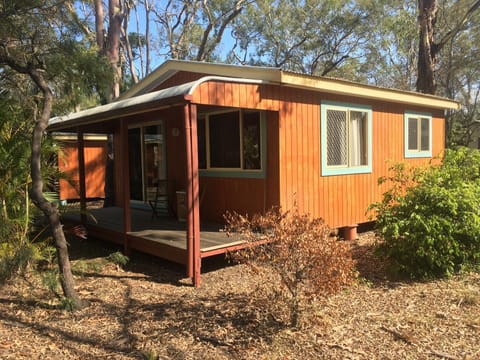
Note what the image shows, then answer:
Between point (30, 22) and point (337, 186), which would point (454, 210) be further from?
point (30, 22)

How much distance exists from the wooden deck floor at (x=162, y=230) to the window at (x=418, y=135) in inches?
183

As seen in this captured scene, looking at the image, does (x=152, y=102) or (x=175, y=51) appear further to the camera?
(x=175, y=51)

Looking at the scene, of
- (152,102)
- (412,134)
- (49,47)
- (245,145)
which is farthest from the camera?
(412,134)

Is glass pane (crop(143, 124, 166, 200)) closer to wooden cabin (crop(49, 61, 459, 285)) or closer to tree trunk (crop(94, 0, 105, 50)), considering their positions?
wooden cabin (crop(49, 61, 459, 285))

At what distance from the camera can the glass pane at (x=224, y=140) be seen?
258 inches

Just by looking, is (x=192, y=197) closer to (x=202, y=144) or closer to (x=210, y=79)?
(x=210, y=79)

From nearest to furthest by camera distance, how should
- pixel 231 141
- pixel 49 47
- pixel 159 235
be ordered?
1. pixel 49 47
2. pixel 159 235
3. pixel 231 141

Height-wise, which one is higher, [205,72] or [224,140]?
[205,72]

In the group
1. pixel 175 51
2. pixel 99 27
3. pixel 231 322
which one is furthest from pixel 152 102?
pixel 175 51

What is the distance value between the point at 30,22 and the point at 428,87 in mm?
10183

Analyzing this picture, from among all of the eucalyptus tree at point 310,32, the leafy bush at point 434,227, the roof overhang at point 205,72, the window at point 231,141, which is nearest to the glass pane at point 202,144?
the window at point 231,141

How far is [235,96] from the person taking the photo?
5082mm

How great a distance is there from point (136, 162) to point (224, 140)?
9.94ft

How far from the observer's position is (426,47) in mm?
11102
